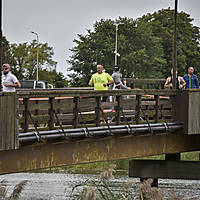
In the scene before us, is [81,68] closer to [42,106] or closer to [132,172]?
[132,172]

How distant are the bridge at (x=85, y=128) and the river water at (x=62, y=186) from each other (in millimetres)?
4137

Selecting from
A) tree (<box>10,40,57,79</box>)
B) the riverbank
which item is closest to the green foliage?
tree (<box>10,40,57,79</box>)

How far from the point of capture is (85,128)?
46.0 ft

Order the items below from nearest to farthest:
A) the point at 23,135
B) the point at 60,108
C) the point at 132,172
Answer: the point at 23,135, the point at 60,108, the point at 132,172

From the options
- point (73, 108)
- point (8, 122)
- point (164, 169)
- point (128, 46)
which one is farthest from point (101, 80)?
point (128, 46)

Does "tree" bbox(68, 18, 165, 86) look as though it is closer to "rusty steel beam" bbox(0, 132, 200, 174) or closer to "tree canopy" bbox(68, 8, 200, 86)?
"tree canopy" bbox(68, 8, 200, 86)

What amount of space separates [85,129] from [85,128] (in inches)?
2.6

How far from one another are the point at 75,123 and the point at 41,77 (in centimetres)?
6409

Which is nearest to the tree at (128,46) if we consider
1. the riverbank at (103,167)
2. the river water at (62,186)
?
the riverbank at (103,167)

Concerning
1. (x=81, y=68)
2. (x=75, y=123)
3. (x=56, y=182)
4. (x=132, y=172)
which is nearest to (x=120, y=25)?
(x=81, y=68)

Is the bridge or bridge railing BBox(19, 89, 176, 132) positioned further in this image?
bridge railing BBox(19, 89, 176, 132)

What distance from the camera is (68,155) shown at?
13.9 m

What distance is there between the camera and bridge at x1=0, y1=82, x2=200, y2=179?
41.1ft

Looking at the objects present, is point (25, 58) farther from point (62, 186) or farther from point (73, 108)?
point (73, 108)
